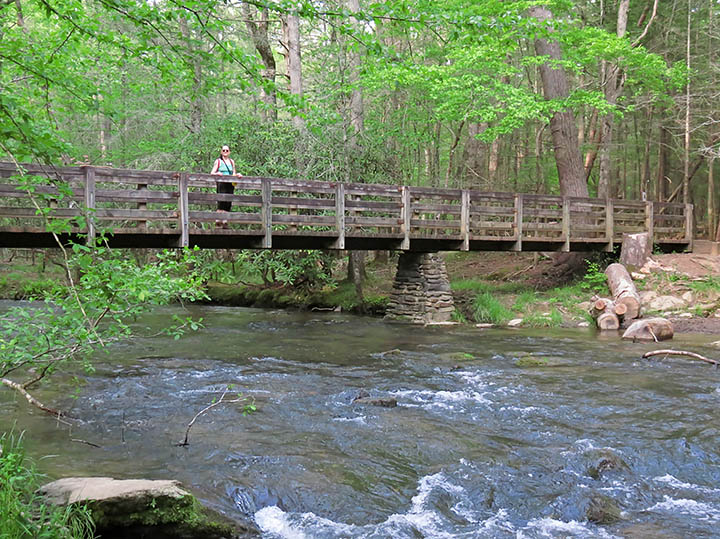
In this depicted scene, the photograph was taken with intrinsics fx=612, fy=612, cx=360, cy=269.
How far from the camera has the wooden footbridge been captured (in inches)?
417

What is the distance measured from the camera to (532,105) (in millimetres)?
16188

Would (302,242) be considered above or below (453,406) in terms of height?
above

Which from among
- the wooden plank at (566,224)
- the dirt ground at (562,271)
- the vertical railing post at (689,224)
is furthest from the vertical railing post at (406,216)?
the vertical railing post at (689,224)

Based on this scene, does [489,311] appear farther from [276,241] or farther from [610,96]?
[610,96]

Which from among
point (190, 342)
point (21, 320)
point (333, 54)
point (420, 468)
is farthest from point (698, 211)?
point (21, 320)

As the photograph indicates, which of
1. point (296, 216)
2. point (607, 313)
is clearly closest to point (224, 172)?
point (296, 216)

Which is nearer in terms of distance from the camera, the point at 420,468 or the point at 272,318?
the point at 420,468

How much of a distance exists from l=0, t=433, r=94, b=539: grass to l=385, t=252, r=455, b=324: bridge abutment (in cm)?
1237

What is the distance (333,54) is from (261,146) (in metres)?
4.25

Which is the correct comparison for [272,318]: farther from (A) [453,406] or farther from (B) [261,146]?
(A) [453,406]

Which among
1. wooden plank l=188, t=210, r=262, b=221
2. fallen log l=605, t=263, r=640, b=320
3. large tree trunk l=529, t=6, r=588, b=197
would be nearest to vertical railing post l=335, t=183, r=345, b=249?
wooden plank l=188, t=210, r=262, b=221

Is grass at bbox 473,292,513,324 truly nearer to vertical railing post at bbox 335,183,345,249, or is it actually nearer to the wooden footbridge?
the wooden footbridge

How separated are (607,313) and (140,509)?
12.9 meters

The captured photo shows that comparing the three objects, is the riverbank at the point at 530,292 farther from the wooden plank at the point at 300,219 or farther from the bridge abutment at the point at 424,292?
the wooden plank at the point at 300,219
